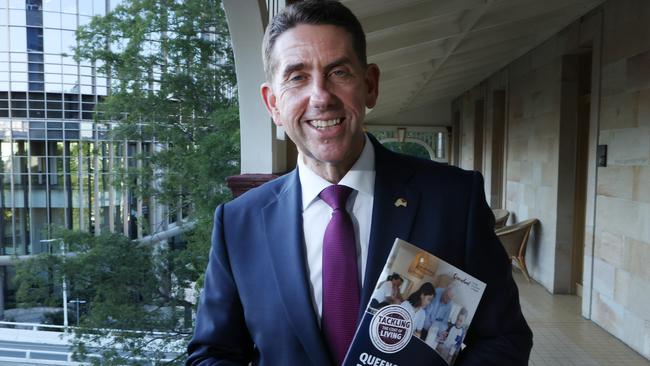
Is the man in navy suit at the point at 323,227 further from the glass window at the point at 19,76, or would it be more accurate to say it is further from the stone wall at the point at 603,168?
the glass window at the point at 19,76

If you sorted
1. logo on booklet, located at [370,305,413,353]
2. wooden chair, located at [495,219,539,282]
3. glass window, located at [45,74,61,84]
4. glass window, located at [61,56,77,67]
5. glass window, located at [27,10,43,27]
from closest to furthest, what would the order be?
1. logo on booklet, located at [370,305,413,353]
2. wooden chair, located at [495,219,539,282]
3. glass window, located at [61,56,77,67]
4. glass window, located at [45,74,61,84]
5. glass window, located at [27,10,43,27]

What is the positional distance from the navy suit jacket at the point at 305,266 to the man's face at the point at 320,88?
0.14m

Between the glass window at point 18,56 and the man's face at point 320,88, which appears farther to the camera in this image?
the glass window at point 18,56

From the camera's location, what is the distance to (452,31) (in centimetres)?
487

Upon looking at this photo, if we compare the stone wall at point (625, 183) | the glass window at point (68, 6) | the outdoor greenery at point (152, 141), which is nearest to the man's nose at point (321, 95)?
the stone wall at point (625, 183)

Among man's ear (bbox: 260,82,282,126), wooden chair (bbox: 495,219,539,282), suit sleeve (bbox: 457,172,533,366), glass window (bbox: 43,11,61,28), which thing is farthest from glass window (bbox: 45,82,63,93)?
suit sleeve (bbox: 457,172,533,366)

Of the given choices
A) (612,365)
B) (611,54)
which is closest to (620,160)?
(611,54)

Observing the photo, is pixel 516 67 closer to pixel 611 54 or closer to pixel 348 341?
pixel 611 54

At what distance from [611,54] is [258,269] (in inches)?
163

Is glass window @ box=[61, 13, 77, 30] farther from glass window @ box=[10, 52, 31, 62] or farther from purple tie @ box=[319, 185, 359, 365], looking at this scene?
purple tie @ box=[319, 185, 359, 365]

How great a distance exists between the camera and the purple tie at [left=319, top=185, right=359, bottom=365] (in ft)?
3.10

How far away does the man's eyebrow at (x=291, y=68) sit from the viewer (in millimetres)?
951

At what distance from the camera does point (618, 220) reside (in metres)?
3.92

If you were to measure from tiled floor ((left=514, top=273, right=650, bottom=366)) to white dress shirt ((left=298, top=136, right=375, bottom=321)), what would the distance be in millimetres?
3283
